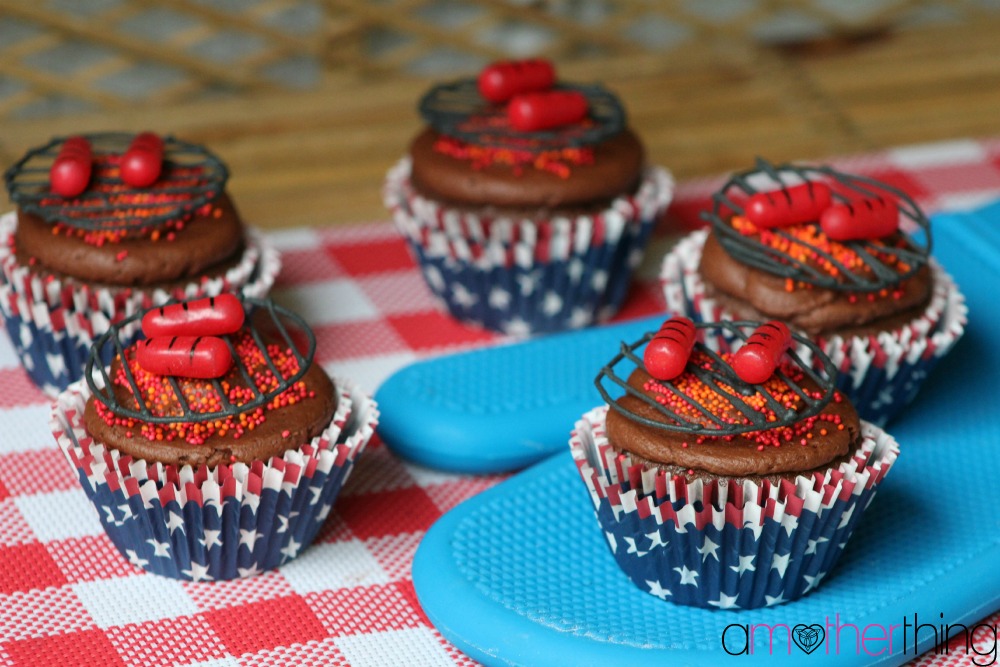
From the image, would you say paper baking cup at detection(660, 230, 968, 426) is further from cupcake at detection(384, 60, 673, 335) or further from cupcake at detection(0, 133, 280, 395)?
cupcake at detection(0, 133, 280, 395)

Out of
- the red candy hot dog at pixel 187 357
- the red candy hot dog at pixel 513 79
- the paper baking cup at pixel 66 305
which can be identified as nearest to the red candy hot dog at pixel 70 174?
the paper baking cup at pixel 66 305

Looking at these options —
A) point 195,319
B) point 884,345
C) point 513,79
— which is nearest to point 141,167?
point 195,319

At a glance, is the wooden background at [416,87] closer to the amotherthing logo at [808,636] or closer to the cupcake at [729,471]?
the cupcake at [729,471]

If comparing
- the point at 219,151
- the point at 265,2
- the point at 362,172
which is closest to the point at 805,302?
the point at 362,172

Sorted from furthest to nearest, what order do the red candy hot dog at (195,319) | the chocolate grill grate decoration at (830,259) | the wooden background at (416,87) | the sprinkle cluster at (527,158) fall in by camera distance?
the wooden background at (416,87)
the sprinkle cluster at (527,158)
the chocolate grill grate decoration at (830,259)
the red candy hot dog at (195,319)

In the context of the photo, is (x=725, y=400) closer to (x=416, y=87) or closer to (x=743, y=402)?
(x=743, y=402)

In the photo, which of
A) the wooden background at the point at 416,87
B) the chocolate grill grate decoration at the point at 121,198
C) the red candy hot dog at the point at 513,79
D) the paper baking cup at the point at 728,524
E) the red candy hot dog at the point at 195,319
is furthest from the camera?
the wooden background at the point at 416,87

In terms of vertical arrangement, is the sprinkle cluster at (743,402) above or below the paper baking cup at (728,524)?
above

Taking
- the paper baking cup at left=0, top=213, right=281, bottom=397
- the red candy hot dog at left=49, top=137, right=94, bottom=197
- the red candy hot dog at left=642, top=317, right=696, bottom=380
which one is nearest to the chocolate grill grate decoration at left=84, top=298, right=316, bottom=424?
the paper baking cup at left=0, top=213, right=281, bottom=397

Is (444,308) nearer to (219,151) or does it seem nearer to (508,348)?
(508,348)
